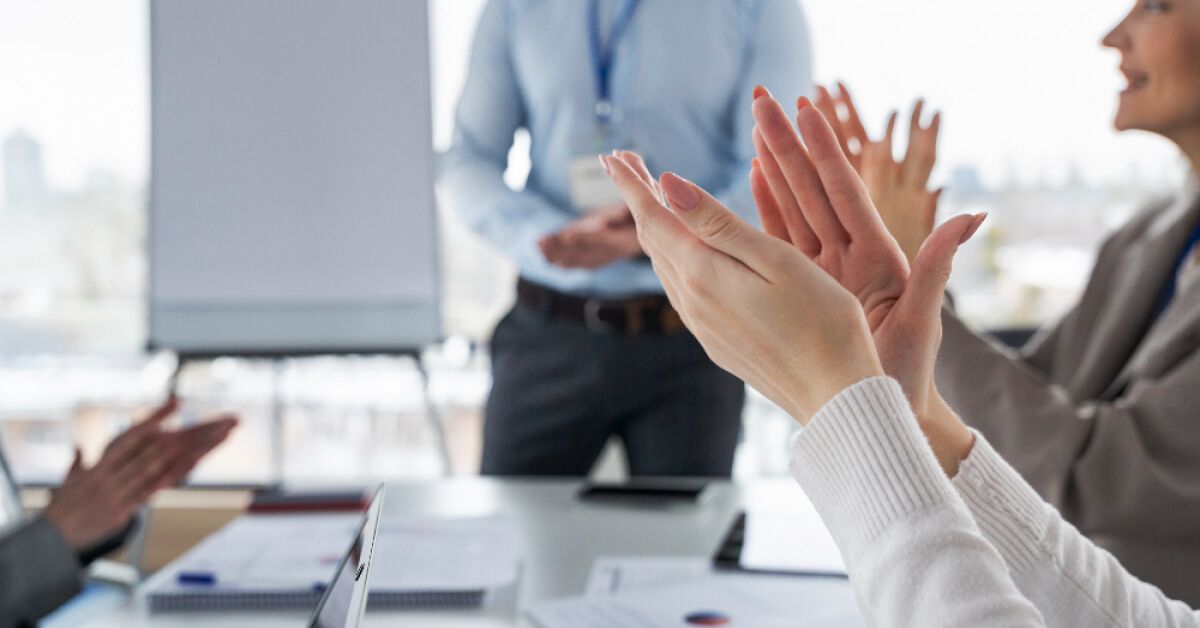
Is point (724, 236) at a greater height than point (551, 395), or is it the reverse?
point (724, 236)

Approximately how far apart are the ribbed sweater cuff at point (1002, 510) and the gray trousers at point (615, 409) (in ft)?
3.64

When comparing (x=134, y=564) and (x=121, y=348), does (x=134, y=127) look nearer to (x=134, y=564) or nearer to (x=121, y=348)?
(x=121, y=348)

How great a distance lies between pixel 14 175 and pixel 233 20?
141cm

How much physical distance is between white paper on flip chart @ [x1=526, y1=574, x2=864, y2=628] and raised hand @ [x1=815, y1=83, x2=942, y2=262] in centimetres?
37

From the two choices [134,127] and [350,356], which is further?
[134,127]

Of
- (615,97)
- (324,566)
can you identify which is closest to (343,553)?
(324,566)

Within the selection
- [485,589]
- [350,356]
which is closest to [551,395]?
[485,589]

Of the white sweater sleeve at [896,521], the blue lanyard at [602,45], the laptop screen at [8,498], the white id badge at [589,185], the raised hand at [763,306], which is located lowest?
the laptop screen at [8,498]

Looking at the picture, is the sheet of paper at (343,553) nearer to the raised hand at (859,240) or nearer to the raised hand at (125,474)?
the raised hand at (125,474)

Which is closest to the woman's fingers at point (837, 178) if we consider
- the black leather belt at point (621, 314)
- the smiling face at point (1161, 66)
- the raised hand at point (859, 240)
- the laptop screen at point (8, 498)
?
the raised hand at point (859, 240)

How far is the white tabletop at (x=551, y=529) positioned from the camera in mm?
1091

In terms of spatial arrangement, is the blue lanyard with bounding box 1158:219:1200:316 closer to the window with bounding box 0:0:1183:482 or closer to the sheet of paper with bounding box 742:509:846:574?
the sheet of paper with bounding box 742:509:846:574

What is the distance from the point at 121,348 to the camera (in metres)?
4.05

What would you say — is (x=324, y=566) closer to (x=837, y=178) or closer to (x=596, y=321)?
(x=837, y=178)
